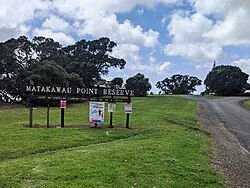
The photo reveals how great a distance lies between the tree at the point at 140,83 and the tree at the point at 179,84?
36699 millimetres

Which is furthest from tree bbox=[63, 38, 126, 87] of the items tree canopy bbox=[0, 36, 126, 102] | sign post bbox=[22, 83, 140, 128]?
sign post bbox=[22, 83, 140, 128]

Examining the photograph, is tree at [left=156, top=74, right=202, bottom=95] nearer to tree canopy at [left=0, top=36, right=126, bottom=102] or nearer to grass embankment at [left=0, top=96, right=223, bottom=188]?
tree canopy at [left=0, top=36, right=126, bottom=102]

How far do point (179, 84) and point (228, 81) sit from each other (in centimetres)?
2988

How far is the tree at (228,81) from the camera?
2425 inches

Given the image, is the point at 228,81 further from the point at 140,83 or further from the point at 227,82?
the point at 140,83

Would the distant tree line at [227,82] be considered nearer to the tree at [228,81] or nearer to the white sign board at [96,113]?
the tree at [228,81]

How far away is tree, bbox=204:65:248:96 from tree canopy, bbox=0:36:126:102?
2264 cm

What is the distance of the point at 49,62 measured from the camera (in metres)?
30.2

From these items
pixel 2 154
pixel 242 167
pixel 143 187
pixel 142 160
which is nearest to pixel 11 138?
pixel 2 154

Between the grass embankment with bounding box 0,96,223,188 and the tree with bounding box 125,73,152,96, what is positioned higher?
the tree with bounding box 125,73,152,96

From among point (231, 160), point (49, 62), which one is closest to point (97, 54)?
point (49, 62)

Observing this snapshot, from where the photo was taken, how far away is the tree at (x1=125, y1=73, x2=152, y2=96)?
168ft

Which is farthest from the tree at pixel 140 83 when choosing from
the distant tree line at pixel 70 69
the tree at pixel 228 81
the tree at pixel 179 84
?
the tree at pixel 179 84

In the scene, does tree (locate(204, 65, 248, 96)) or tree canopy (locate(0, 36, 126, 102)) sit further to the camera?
tree (locate(204, 65, 248, 96))
